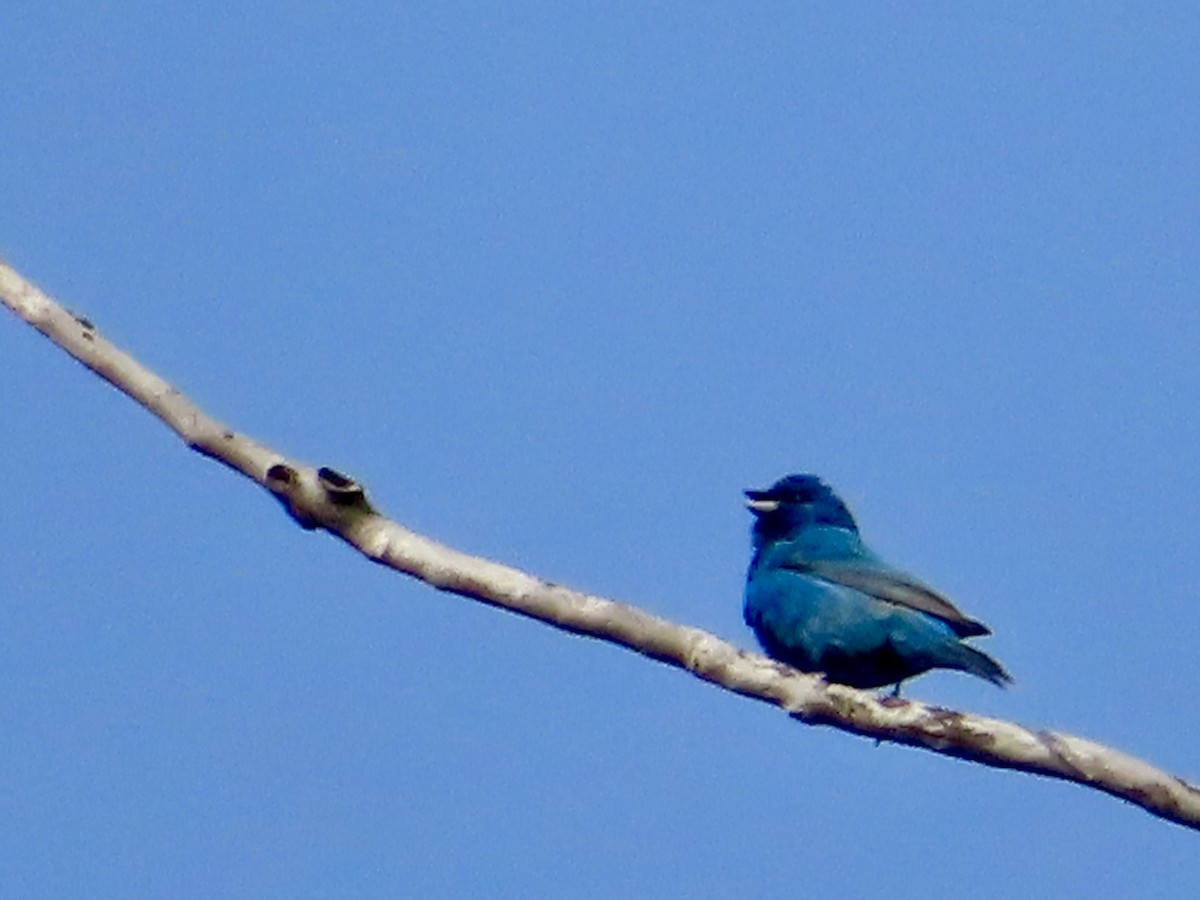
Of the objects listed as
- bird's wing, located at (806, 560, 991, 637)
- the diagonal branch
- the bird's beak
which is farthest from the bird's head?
the diagonal branch

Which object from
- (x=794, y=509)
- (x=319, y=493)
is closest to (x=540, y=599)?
(x=319, y=493)

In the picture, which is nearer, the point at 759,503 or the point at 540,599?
the point at 540,599

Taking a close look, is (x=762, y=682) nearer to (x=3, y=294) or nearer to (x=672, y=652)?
(x=672, y=652)

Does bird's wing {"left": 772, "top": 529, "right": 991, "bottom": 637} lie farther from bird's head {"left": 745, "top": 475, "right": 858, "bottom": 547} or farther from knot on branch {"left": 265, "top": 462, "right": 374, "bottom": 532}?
knot on branch {"left": 265, "top": 462, "right": 374, "bottom": 532}

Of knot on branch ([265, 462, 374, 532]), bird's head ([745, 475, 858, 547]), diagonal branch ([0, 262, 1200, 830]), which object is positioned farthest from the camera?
bird's head ([745, 475, 858, 547])

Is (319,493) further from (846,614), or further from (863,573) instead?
(863,573)

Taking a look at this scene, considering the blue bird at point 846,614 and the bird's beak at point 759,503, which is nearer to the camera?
the blue bird at point 846,614

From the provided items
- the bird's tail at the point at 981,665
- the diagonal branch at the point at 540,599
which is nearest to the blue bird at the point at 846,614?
the bird's tail at the point at 981,665

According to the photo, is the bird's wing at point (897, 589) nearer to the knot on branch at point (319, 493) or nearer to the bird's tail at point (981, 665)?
the bird's tail at point (981, 665)
